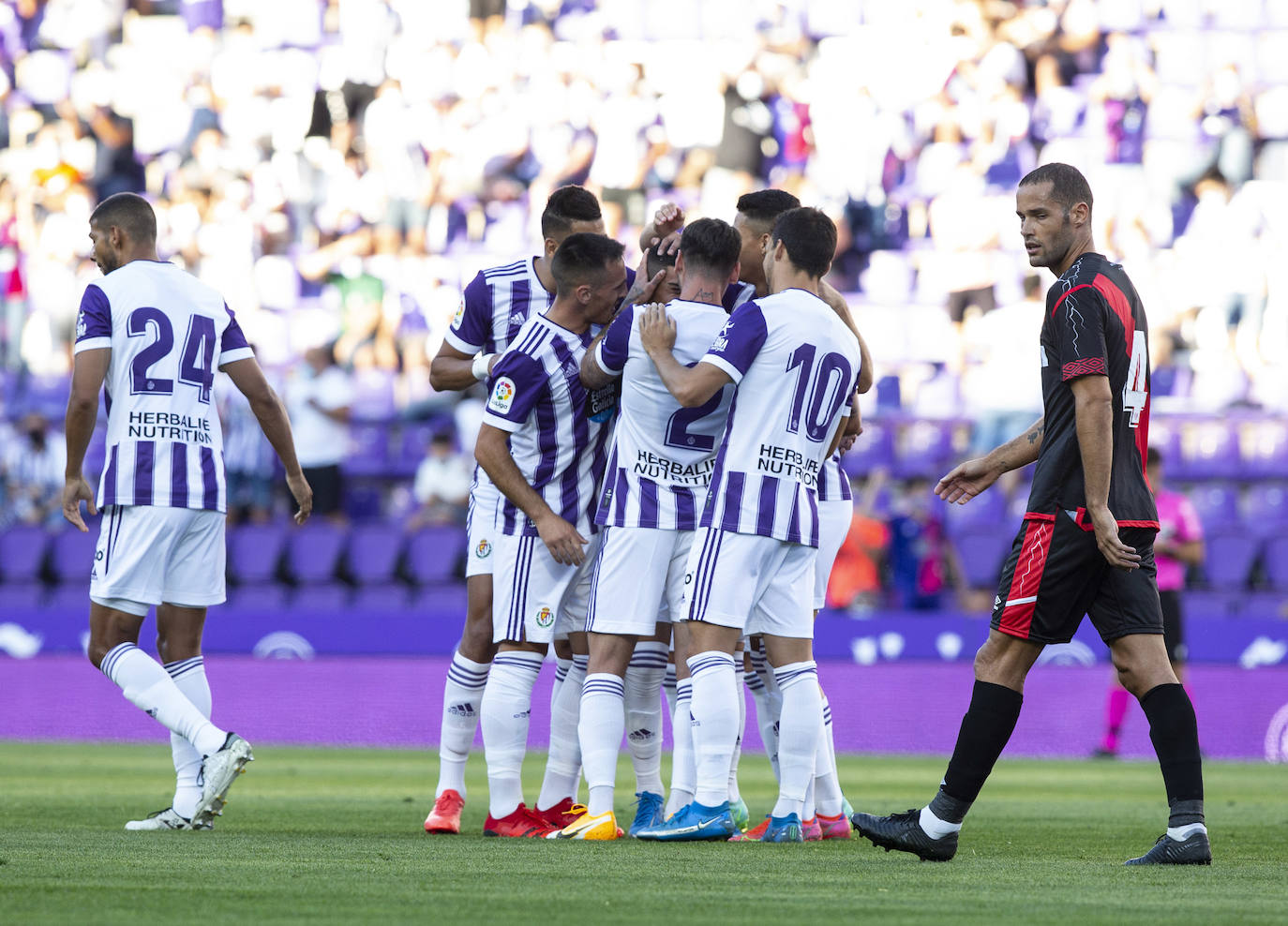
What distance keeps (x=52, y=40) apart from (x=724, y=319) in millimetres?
16661

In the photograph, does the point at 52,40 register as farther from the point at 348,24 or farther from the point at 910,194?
the point at 910,194

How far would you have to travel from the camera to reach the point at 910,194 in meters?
18.1

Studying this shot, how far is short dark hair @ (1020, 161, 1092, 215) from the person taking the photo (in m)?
5.37

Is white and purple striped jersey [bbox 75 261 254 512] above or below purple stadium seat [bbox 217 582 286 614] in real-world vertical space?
above

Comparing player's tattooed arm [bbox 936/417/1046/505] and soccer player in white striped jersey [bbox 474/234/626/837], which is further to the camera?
Result: soccer player in white striped jersey [bbox 474/234/626/837]

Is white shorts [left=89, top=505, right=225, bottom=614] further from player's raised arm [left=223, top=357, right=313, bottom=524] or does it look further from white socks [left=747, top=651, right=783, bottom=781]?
white socks [left=747, top=651, right=783, bottom=781]

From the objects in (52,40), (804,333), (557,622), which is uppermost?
(52,40)

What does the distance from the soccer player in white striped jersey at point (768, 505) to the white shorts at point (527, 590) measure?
0.64 m

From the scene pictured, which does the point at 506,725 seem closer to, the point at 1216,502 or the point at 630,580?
the point at 630,580

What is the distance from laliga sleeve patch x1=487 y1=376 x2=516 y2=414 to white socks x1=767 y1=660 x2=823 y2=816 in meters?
1.34

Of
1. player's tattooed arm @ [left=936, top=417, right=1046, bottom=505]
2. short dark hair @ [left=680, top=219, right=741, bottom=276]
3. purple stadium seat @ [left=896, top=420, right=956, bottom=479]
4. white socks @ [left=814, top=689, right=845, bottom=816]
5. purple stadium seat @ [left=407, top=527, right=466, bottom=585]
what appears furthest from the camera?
purple stadium seat @ [left=896, top=420, right=956, bottom=479]

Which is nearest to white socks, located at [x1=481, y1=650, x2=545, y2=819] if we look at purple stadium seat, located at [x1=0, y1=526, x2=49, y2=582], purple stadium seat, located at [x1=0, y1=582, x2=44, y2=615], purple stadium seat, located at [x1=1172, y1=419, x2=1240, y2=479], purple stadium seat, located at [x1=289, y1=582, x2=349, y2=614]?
purple stadium seat, located at [x1=289, y1=582, x2=349, y2=614]

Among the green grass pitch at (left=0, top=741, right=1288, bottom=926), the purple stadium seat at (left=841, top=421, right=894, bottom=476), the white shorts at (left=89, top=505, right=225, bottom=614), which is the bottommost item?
the green grass pitch at (left=0, top=741, right=1288, bottom=926)

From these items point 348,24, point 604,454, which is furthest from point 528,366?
point 348,24
